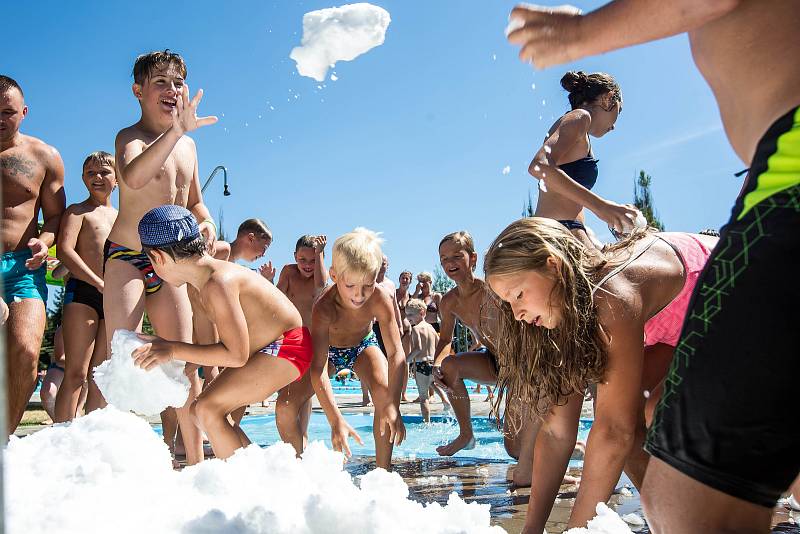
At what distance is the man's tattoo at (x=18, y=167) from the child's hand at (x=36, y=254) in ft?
1.25

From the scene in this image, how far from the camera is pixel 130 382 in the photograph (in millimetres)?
2893

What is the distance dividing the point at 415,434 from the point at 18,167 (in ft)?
18.2

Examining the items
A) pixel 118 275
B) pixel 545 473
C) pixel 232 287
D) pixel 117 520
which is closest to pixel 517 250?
pixel 545 473

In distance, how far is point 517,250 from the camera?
2.11 meters

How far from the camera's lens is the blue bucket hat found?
3119 mm

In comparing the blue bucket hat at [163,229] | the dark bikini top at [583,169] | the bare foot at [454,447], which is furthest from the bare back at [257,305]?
the dark bikini top at [583,169]

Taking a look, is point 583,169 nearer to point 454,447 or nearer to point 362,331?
point 362,331

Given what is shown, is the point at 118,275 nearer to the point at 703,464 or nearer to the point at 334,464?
the point at 334,464

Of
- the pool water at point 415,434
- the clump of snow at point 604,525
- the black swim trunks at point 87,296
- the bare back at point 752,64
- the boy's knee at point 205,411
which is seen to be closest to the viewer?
the bare back at point 752,64

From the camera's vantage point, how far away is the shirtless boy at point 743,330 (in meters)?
1.00

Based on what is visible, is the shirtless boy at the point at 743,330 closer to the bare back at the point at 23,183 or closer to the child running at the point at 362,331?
the child running at the point at 362,331

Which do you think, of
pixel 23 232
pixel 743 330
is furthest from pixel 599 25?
pixel 23 232

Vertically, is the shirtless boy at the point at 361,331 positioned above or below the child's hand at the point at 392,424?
above

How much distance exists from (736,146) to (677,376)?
1.63ft
